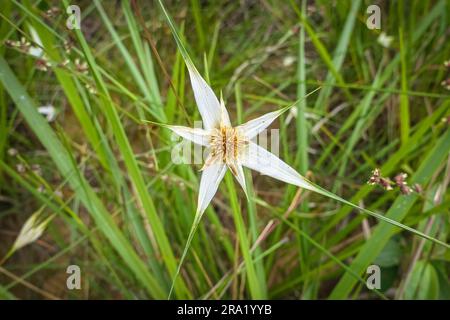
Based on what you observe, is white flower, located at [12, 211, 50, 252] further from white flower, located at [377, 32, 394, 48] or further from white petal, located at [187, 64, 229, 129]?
white flower, located at [377, 32, 394, 48]

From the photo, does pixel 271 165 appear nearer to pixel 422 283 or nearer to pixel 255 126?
pixel 255 126

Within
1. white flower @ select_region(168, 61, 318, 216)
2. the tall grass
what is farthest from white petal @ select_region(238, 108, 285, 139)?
the tall grass

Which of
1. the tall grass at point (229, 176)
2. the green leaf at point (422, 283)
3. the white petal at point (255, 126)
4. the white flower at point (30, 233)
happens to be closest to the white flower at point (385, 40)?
the tall grass at point (229, 176)

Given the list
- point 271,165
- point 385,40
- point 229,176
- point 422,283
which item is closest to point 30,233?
point 229,176

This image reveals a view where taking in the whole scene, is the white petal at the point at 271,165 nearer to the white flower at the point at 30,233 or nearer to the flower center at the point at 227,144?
the flower center at the point at 227,144

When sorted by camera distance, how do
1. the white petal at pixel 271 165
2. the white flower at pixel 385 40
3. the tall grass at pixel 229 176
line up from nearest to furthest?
the white petal at pixel 271 165 < the tall grass at pixel 229 176 < the white flower at pixel 385 40
